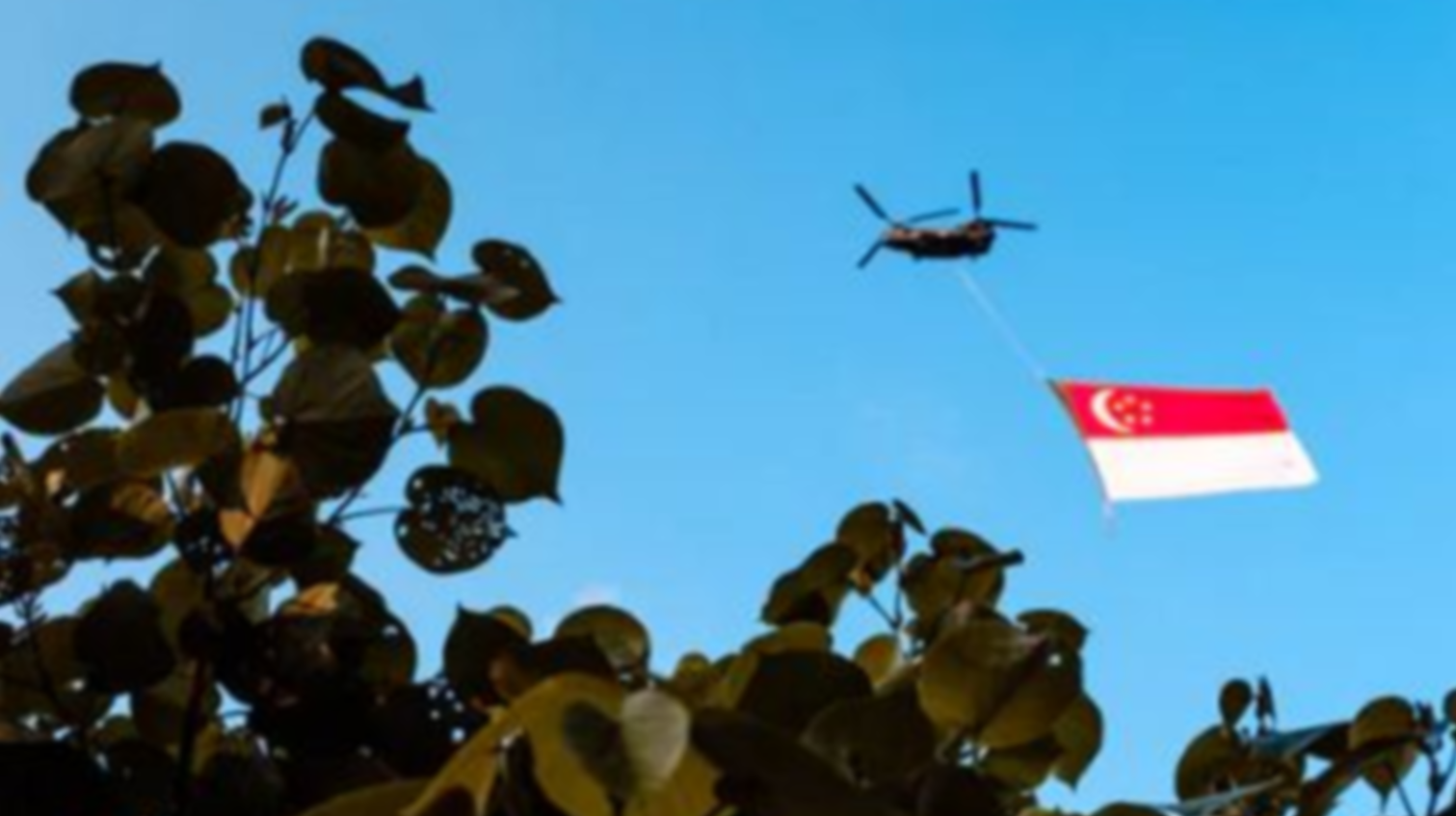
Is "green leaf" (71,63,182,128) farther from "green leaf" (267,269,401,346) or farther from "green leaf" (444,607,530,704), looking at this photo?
"green leaf" (444,607,530,704)

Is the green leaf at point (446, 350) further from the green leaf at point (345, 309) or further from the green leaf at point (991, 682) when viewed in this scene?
the green leaf at point (991, 682)

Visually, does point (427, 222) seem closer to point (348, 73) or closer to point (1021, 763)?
point (348, 73)

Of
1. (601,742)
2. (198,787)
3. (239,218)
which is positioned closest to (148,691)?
(198,787)

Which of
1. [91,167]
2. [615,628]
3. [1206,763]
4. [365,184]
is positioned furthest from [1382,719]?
[91,167]

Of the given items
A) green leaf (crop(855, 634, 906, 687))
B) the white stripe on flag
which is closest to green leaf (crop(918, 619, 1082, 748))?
green leaf (crop(855, 634, 906, 687))

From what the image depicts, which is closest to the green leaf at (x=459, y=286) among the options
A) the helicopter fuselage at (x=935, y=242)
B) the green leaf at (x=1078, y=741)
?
the green leaf at (x=1078, y=741)
